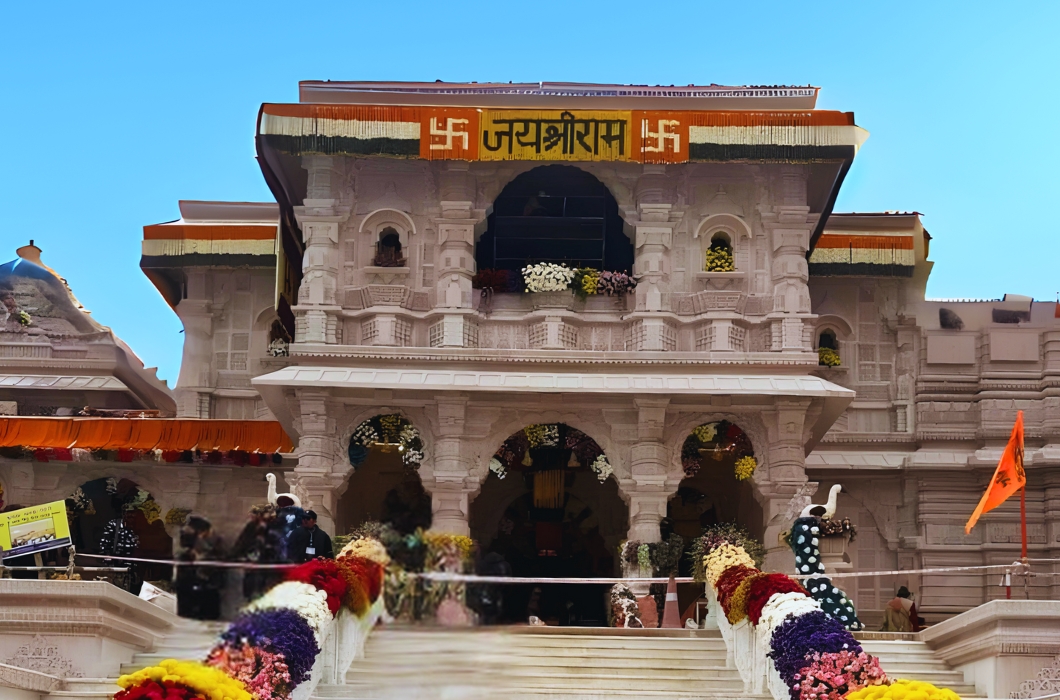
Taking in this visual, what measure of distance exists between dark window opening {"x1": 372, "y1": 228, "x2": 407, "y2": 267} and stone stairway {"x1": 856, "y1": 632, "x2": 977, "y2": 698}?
9.57 metres

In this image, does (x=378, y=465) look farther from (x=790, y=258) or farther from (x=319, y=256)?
(x=790, y=258)

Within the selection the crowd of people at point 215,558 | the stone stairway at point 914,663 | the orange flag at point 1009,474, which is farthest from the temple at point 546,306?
the crowd of people at point 215,558

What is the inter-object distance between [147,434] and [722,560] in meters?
12.1

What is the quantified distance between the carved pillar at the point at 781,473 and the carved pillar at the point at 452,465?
463 centimetres

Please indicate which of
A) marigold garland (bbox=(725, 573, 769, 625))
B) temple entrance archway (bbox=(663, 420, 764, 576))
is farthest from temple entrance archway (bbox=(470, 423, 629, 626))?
marigold garland (bbox=(725, 573, 769, 625))

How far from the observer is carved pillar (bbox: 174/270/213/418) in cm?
2767

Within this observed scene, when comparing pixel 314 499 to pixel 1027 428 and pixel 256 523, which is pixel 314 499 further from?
pixel 256 523

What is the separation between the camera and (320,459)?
21312 mm

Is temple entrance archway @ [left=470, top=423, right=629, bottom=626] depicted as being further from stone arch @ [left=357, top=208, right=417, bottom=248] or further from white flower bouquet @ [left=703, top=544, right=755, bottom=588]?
white flower bouquet @ [left=703, top=544, right=755, bottom=588]

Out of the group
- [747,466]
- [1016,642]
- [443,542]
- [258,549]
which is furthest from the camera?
[747,466]

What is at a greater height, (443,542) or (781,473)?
(781,473)

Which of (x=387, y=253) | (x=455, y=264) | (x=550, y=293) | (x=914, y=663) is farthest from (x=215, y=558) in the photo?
(x=387, y=253)

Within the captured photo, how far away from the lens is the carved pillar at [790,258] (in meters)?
21.8

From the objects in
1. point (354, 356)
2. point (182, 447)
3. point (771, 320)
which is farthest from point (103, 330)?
point (771, 320)
